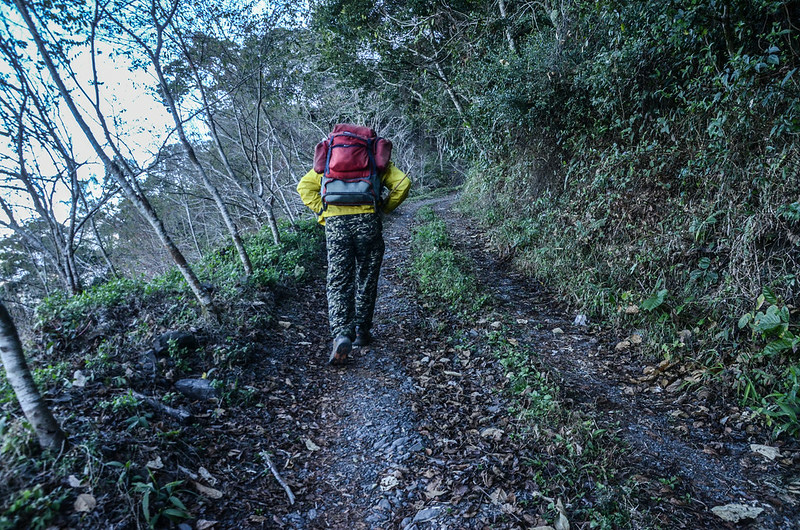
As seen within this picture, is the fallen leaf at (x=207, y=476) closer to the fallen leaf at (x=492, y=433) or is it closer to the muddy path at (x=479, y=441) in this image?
the muddy path at (x=479, y=441)

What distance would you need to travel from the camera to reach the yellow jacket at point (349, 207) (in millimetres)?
4523

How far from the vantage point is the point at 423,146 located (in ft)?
97.2

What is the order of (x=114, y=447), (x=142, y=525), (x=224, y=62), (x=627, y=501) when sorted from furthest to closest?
(x=224, y=62) < (x=114, y=447) < (x=627, y=501) < (x=142, y=525)

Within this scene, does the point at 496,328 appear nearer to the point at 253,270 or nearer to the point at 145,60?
the point at 253,270

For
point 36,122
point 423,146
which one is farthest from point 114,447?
point 423,146

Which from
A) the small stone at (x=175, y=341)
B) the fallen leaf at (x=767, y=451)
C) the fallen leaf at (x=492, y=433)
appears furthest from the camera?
the small stone at (x=175, y=341)

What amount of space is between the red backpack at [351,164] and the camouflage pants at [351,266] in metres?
0.28

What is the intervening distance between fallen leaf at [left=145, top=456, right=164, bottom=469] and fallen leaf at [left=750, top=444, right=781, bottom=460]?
177 inches

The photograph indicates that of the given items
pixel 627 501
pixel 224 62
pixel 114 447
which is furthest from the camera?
pixel 224 62

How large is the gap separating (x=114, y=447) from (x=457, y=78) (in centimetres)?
1029

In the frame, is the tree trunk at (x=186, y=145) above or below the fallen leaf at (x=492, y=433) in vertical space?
above

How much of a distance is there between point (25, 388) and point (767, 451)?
5265 millimetres

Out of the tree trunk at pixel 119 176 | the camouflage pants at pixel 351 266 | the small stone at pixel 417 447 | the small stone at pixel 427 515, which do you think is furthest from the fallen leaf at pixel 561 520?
the tree trunk at pixel 119 176

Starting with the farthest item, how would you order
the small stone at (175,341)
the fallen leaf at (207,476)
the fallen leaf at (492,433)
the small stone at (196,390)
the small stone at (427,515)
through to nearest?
1. the small stone at (175,341)
2. the small stone at (196,390)
3. the fallen leaf at (492,433)
4. the fallen leaf at (207,476)
5. the small stone at (427,515)
